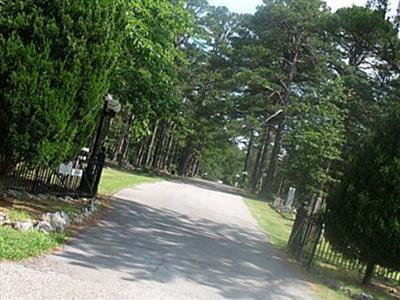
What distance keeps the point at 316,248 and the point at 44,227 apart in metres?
6.86

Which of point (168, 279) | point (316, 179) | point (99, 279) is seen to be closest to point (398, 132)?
point (168, 279)

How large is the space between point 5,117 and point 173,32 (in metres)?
7.68

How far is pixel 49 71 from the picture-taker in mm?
8930

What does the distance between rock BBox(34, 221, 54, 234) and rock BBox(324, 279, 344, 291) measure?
558cm

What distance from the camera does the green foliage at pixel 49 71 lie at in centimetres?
866

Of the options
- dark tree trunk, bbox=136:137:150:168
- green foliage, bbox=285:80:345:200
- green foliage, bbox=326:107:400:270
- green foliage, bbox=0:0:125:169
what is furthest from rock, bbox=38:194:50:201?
dark tree trunk, bbox=136:137:150:168

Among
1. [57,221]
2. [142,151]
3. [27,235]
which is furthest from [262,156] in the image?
[27,235]

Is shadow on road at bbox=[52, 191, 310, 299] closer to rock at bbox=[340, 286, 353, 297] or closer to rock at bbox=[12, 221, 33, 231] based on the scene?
rock at bbox=[12, 221, 33, 231]

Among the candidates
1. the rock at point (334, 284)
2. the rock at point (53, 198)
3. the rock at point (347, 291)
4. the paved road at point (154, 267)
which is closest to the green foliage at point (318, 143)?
the paved road at point (154, 267)

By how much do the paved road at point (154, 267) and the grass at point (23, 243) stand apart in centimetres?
20

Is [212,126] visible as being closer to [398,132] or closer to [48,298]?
[398,132]

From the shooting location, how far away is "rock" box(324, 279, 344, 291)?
1052 cm

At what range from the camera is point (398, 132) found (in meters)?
11.4

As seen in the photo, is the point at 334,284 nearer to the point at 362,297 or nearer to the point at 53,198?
the point at 362,297
